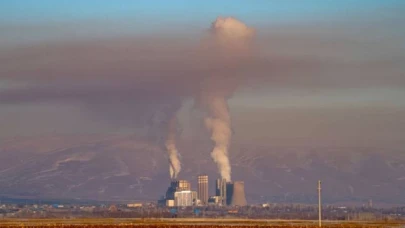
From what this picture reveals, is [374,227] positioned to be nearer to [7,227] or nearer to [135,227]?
[135,227]

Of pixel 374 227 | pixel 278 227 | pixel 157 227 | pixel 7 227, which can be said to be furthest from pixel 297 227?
pixel 7 227

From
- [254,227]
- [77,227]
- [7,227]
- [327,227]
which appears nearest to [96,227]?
[77,227]

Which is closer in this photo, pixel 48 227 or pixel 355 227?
pixel 48 227

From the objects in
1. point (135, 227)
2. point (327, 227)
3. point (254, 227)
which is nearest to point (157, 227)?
point (135, 227)

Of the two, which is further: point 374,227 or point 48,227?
point 374,227

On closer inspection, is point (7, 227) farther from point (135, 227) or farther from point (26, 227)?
point (135, 227)

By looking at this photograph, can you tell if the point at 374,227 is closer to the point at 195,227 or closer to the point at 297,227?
the point at 297,227

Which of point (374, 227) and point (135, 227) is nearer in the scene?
point (135, 227)
